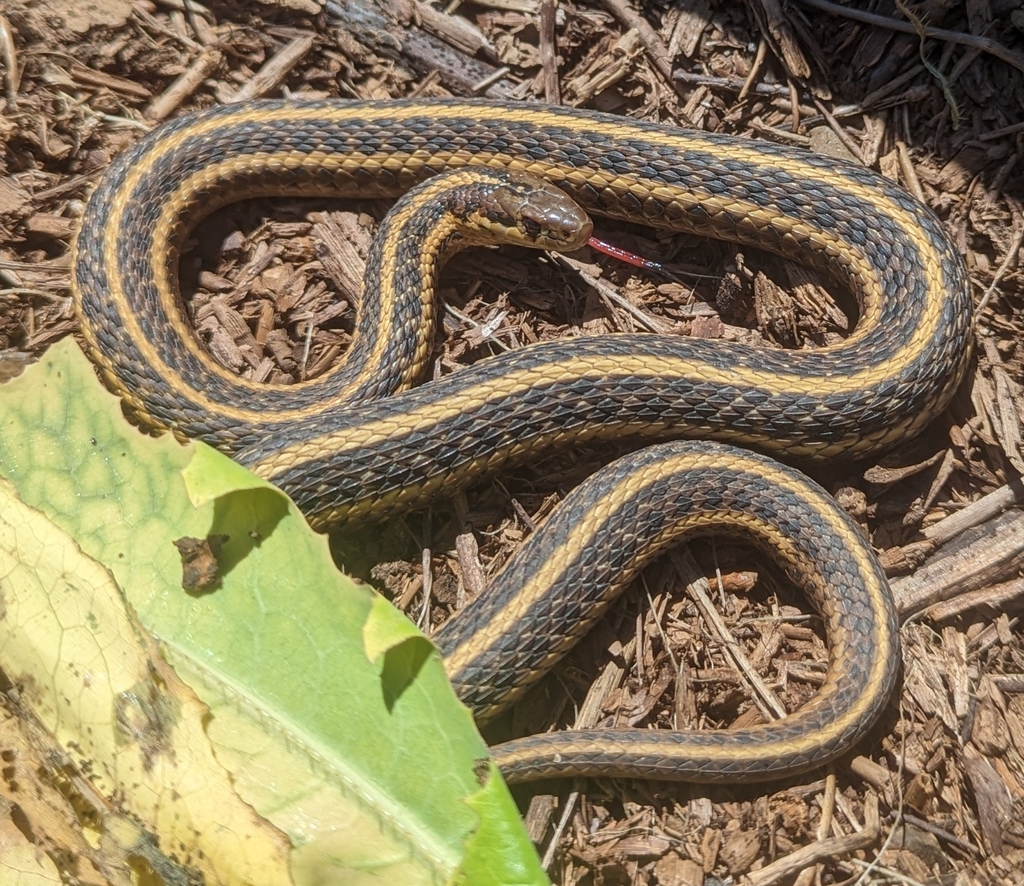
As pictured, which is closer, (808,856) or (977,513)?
(808,856)

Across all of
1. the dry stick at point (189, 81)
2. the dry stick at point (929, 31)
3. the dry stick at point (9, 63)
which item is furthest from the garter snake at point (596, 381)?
the dry stick at point (929, 31)

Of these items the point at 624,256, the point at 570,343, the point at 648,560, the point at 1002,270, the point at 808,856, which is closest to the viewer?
the point at 808,856

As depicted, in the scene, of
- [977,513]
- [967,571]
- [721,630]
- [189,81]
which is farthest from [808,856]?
[189,81]

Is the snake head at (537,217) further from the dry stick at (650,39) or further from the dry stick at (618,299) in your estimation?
the dry stick at (650,39)

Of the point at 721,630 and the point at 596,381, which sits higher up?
the point at 596,381

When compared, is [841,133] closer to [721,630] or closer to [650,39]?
[650,39]

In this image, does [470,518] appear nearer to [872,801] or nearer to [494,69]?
[872,801]

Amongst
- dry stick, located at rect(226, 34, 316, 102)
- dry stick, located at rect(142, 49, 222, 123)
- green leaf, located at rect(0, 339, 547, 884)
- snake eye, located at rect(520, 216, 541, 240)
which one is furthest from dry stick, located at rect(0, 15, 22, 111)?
snake eye, located at rect(520, 216, 541, 240)
